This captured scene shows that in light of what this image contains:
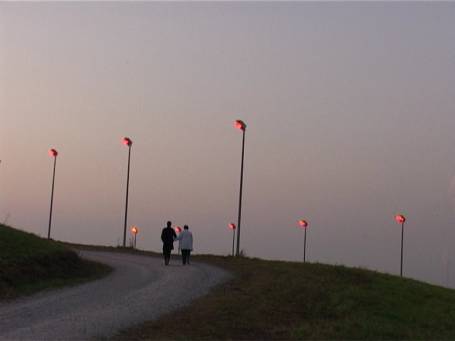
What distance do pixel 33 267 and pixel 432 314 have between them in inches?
493

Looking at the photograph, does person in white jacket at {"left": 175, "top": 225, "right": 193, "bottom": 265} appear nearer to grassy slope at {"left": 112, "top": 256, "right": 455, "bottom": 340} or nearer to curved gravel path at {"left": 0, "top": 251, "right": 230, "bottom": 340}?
curved gravel path at {"left": 0, "top": 251, "right": 230, "bottom": 340}

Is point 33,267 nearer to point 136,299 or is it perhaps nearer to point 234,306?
point 136,299

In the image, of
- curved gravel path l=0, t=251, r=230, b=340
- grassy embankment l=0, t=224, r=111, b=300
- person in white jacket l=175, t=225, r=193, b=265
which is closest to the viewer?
curved gravel path l=0, t=251, r=230, b=340

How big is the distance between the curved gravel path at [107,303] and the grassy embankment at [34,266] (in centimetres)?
89

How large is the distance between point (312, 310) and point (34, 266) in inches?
404

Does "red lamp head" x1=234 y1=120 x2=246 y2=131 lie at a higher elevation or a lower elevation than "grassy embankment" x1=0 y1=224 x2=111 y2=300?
higher

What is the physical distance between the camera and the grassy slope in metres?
17.2

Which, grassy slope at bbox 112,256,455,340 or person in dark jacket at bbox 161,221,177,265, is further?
person in dark jacket at bbox 161,221,177,265

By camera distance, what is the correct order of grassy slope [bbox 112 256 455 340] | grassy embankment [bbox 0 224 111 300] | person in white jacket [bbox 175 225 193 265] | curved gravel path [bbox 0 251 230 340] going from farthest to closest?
person in white jacket [bbox 175 225 193 265] < grassy embankment [bbox 0 224 111 300] < grassy slope [bbox 112 256 455 340] < curved gravel path [bbox 0 251 230 340]

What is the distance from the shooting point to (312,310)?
20.0 meters

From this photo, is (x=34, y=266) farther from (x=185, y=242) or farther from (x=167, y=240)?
(x=185, y=242)

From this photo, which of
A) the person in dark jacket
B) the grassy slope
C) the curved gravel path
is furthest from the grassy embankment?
the grassy slope

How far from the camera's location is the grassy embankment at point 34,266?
23625mm

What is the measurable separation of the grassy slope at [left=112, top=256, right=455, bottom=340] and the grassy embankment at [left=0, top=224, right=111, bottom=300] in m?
5.42
